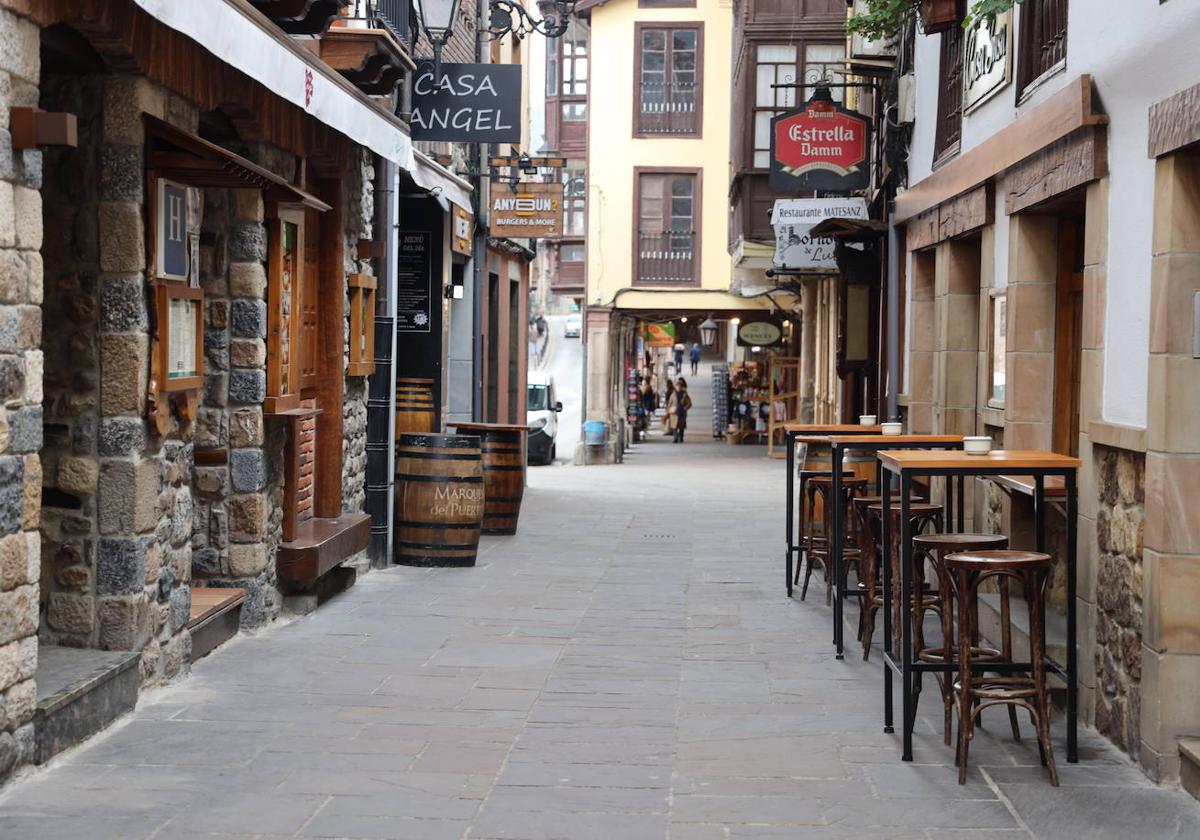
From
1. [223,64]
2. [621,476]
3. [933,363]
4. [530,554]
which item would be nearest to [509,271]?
[621,476]

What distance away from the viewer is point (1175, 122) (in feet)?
19.4

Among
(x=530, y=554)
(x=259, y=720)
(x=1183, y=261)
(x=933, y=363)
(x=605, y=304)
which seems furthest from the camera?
(x=605, y=304)

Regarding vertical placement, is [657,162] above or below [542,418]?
above

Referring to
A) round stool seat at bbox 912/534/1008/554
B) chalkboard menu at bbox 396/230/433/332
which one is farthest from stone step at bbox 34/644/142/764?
chalkboard menu at bbox 396/230/433/332

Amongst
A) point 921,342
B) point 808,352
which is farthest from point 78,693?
point 808,352

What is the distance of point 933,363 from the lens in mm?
11742

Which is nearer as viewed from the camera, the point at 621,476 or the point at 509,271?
the point at 509,271

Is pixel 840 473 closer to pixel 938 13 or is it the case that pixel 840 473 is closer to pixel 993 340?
pixel 993 340

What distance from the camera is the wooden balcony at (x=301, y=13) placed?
27.0 feet

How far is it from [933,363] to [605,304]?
1923 centimetres

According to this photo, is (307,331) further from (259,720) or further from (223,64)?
(259,720)

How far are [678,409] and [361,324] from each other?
25.2 m

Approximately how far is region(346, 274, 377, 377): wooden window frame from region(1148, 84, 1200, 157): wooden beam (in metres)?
6.13

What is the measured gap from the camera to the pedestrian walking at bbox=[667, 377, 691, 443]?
35781 millimetres
